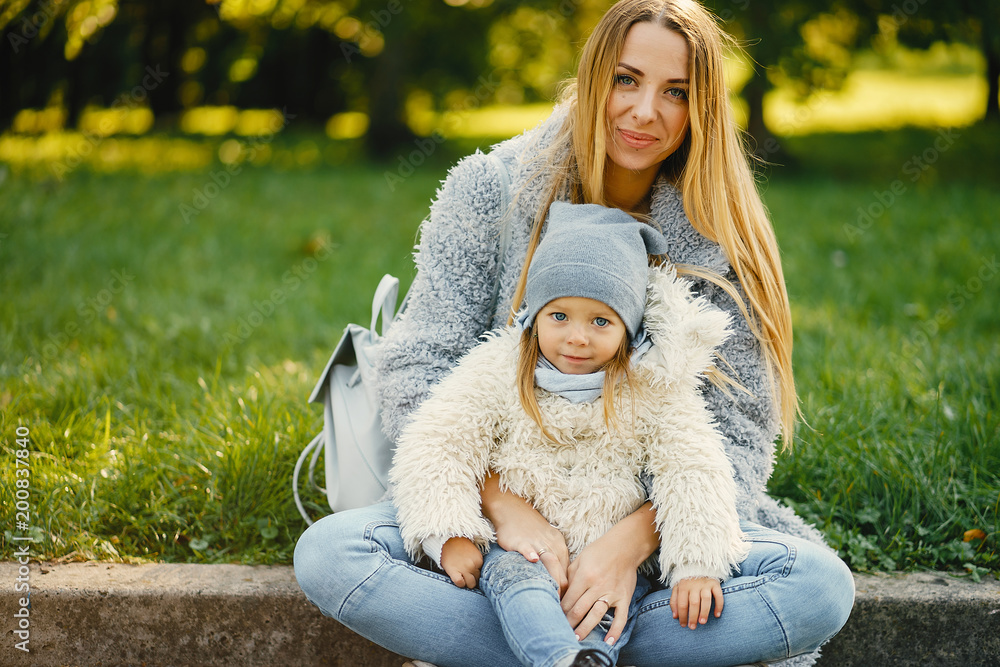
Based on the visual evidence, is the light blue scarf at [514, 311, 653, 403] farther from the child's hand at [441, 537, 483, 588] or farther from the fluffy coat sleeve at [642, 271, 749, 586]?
the child's hand at [441, 537, 483, 588]

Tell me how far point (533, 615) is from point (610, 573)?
9.4 inches

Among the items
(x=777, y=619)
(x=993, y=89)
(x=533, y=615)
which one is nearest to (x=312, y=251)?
(x=533, y=615)

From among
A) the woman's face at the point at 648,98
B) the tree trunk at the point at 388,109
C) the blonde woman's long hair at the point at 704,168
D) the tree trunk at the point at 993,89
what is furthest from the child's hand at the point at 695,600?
the tree trunk at the point at 993,89

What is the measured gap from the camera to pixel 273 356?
3.66 m

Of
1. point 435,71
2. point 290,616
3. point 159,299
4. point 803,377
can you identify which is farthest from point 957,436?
point 435,71

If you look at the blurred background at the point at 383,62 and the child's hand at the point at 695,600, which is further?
the blurred background at the point at 383,62

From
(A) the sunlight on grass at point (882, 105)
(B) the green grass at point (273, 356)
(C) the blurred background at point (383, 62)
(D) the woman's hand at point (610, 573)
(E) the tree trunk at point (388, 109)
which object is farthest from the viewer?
(A) the sunlight on grass at point (882, 105)

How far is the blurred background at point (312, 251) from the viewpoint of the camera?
8.30 feet

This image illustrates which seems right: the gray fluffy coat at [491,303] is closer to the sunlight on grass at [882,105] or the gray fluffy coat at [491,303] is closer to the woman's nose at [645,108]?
the woman's nose at [645,108]

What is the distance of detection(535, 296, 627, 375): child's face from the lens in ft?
6.07

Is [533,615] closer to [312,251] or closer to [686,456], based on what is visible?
[686,456]

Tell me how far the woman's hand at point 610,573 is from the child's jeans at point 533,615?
1.2 inches

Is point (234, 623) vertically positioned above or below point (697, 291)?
below

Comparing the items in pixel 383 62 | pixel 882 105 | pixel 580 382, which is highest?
pixel 882 105
